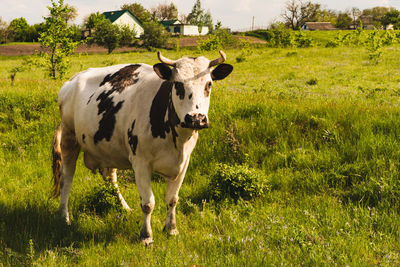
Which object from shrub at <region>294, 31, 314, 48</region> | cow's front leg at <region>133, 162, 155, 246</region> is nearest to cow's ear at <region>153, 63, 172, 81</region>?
cow's front leg at <region>133, 162, 155, 246</region>

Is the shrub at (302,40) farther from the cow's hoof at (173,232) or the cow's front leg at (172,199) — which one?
the cow's hoof at (173,232)

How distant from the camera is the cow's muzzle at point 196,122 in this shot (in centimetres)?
375

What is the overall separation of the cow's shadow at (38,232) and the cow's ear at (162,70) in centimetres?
238

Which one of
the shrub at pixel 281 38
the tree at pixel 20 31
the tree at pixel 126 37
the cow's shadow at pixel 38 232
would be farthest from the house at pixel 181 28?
the cow's shadow at pixel 38 232

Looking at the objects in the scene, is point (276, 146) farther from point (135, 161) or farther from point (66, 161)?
point (66, 161)

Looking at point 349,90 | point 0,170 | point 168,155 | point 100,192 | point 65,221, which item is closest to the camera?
point 168,155

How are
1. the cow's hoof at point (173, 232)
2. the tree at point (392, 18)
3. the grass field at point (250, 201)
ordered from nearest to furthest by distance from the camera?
1. the grass field at point (250, 201)
2. the cow's hoof at point (173, 232)
3. the tree at point (392, 18)

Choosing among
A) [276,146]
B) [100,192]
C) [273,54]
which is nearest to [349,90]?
[276,146]

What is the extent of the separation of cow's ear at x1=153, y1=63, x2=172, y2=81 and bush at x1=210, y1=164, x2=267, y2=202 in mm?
2408

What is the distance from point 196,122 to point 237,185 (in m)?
2.52

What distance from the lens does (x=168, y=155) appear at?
4.60 metres

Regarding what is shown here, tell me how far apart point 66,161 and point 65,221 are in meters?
1.19

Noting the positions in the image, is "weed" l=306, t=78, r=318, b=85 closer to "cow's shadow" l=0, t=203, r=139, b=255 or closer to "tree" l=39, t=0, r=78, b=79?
"tree" l=39, t=0, r=78, b=79

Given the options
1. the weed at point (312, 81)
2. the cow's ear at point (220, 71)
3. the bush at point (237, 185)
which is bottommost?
the bush at point (237, 185)
